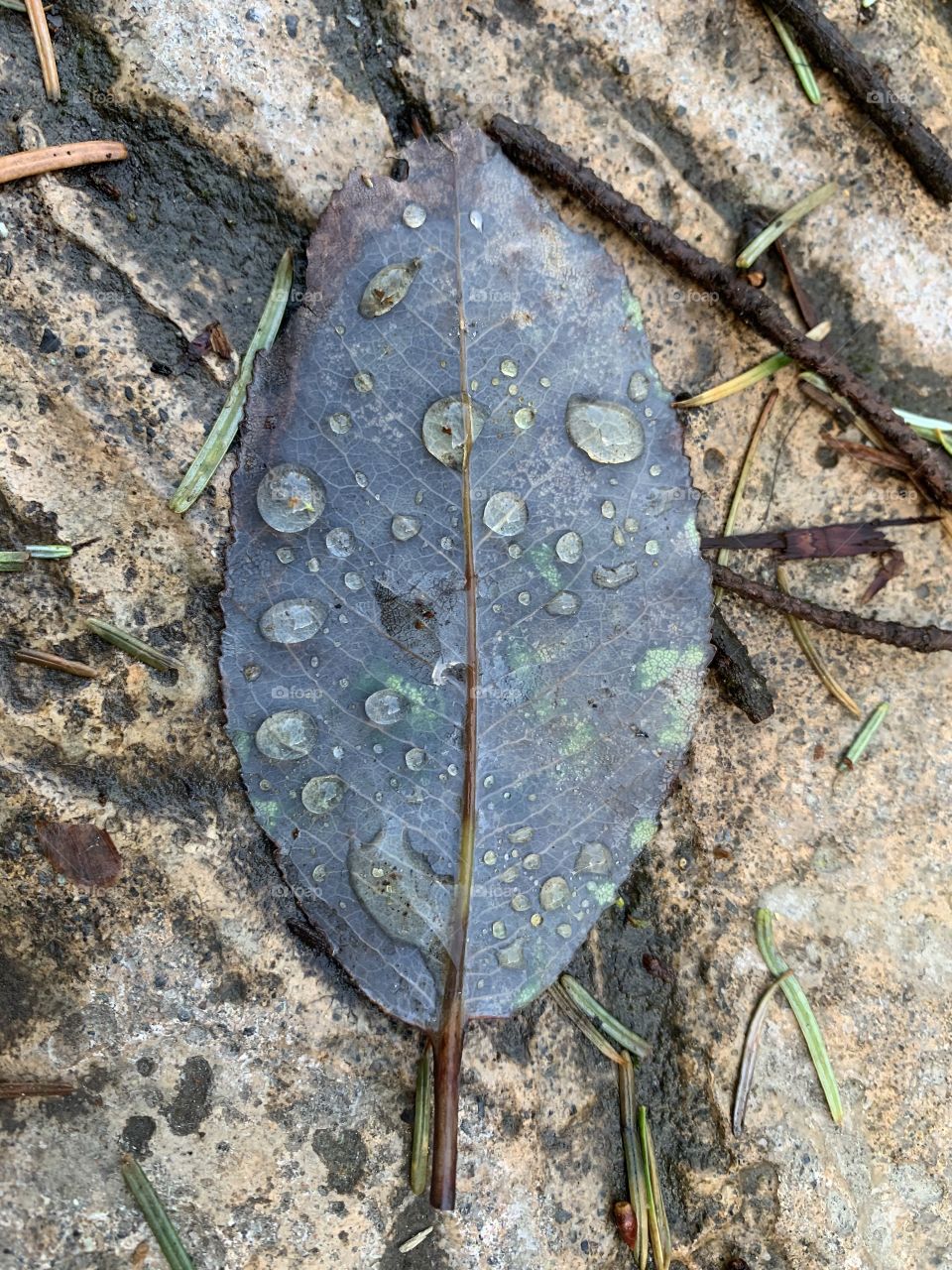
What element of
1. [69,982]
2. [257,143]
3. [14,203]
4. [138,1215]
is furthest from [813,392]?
[138,1215]

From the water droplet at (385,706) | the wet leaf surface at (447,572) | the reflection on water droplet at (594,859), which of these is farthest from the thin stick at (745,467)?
the water droplet at (385,706)

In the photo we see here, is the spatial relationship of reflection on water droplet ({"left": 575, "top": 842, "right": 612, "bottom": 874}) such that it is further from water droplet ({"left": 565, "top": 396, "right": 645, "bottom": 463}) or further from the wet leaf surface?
water droplet ({"left": 565, "top": 396, "right": 645, "bottom": 463})

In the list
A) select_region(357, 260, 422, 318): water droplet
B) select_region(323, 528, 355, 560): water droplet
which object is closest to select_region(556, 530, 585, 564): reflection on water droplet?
select_region(323, 528, 355, 560): water droplet

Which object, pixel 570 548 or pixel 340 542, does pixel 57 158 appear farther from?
pixel 570 548

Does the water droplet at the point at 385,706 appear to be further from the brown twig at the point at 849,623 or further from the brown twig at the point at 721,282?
the brown twig at the point at 721,282

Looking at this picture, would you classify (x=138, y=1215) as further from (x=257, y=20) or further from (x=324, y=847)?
(x=257, y=20)

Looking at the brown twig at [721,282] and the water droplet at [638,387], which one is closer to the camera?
the water droplet at [638,387]
